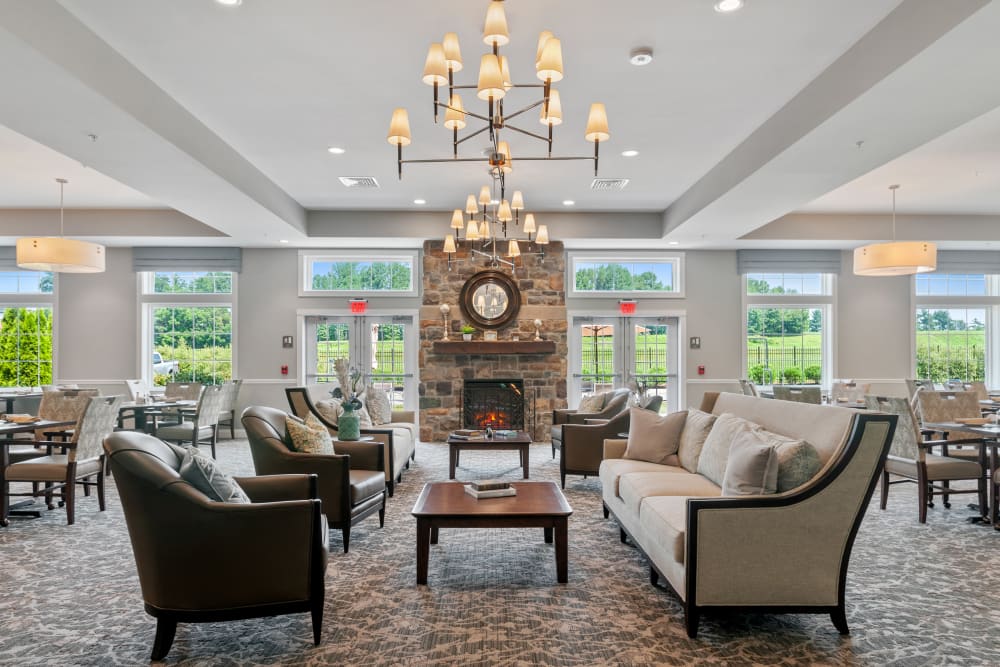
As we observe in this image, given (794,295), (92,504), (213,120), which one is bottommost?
(92,504)

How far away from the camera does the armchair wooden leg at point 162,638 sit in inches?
101

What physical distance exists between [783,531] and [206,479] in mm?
2456

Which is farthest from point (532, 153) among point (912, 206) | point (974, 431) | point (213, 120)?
point (912, 206)

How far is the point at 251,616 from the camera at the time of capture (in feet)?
8.44

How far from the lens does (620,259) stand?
369 inches

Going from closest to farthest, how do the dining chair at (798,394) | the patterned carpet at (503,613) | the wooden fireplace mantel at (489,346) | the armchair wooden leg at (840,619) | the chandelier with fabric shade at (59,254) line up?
1. the patterned carpet at (503,613)
2. the armchair wooden leg at (840,619)
3. the chandelier with fabric shade at (59,254)
4. the dining chair at (798,394)
5. the wooden fireplace mantel at (489,346)

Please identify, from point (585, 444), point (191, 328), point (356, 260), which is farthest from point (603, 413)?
point (191, 328)

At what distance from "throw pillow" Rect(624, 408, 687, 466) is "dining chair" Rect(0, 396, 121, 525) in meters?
4.06

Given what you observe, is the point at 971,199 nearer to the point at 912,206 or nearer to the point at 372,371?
the point at 912,206

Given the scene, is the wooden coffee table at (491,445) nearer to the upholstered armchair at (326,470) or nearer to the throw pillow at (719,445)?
the upholstered armchair at (326,470)

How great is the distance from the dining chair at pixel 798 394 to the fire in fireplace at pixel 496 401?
332cm

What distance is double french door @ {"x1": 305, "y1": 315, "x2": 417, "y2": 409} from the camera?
9258mm

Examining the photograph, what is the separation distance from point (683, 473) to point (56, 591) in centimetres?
361

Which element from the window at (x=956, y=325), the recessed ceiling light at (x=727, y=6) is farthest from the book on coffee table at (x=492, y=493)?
the window at (x=956, y=325)
